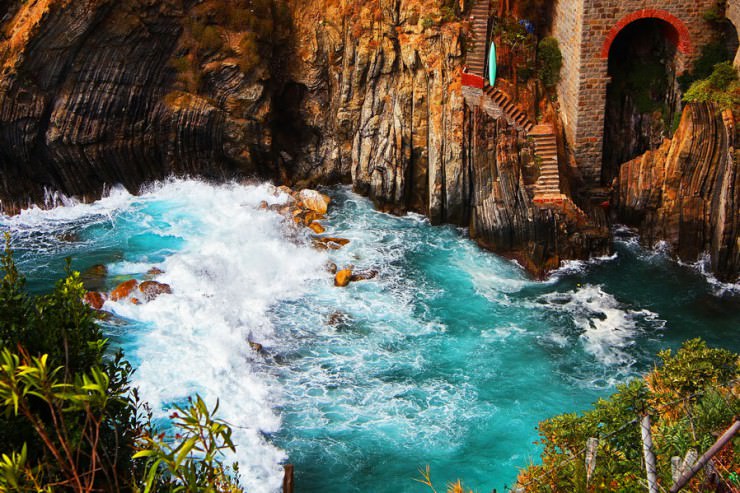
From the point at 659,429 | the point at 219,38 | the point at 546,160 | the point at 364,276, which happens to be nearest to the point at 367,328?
the point at 364,276

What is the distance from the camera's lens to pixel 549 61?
114ft

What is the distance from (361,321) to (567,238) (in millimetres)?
9409

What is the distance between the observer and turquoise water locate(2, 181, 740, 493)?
70.5 feet

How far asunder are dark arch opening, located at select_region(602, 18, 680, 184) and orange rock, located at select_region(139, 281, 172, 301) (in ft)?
65.2

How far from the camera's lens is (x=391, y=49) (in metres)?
35.1

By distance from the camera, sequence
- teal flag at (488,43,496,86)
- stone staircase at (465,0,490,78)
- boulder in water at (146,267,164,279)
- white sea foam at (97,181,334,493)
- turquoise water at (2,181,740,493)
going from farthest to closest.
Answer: stone staircase at (465,0,490,78)
teal flag at (488,43,496,86)
boulder in water at (146,267,164,279)
white sea foam at (97,181,334,493)
turquoise water at (2,181,740,493)

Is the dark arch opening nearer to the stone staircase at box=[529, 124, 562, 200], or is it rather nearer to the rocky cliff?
the stone staircase at box=[529, 124, 562, 200]

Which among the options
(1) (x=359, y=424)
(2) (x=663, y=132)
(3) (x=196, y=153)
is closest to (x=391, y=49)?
(3) (x=196, y=153)

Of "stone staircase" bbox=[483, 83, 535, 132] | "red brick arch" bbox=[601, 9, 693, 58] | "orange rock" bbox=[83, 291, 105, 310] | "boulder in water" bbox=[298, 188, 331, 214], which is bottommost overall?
"orange rock" bbox=[83, 291, 105, 310]

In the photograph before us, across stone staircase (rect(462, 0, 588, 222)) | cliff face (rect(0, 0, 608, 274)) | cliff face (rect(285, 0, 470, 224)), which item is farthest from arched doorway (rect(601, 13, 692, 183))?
cliff face (rect(285, 0, 470, 224))

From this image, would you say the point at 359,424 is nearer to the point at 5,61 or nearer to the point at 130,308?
the point at 130,308

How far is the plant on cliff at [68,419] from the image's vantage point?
31.2ft

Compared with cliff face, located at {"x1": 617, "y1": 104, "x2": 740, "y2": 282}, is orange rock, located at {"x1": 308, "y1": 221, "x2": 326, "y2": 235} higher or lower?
lower

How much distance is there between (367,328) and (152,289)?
7580mm
